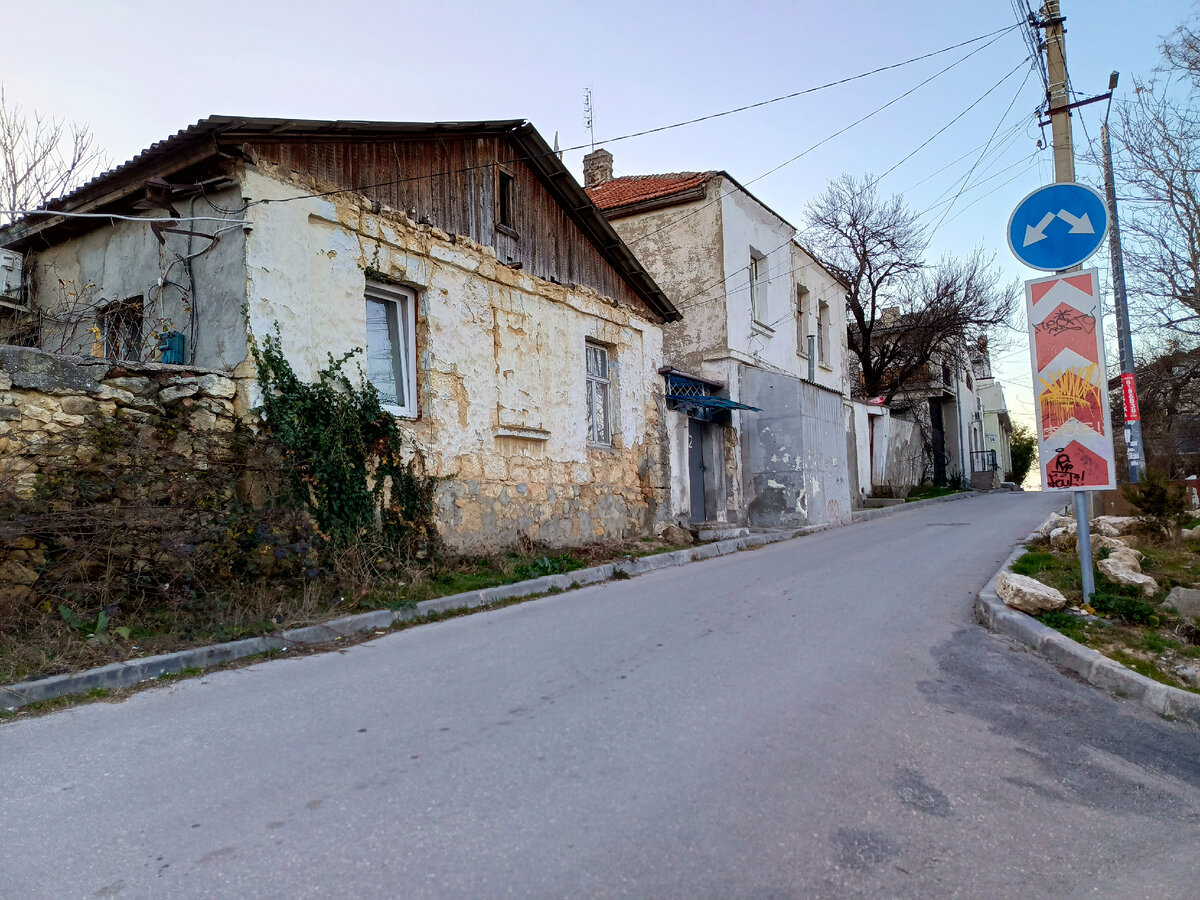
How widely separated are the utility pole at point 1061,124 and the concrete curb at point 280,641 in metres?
5.16

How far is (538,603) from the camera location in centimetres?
806

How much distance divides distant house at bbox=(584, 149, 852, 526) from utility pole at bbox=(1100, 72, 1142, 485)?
18.8 ft

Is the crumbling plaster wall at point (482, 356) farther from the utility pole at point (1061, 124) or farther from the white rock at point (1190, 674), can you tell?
the white rock at point (1190, 674)

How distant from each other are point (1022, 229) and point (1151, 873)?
199 inches

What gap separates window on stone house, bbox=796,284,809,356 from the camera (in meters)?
20.6

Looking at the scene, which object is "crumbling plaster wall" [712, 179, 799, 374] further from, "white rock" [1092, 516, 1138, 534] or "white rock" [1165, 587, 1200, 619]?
"white rock" [1165, 587, 1200, 619]

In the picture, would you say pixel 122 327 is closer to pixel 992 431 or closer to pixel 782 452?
pixel 782 452

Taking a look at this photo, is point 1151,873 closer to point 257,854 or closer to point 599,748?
point 599,748

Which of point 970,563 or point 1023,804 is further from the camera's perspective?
point 970,563

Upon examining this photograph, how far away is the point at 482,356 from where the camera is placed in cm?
1034

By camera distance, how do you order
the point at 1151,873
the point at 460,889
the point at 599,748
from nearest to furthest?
the point at 460,889 → the point at 1151,873 → the point at 599,748

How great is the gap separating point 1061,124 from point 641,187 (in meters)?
11.9

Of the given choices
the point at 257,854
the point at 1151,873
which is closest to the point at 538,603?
the point at 257,854

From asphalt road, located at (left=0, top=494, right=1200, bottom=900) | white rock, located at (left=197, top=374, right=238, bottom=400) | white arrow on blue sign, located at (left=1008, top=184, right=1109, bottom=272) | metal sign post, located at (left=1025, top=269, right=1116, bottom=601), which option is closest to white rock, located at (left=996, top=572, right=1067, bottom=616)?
metal sign post, located at (left=1025, top=269, right=1116, bottom=601)
